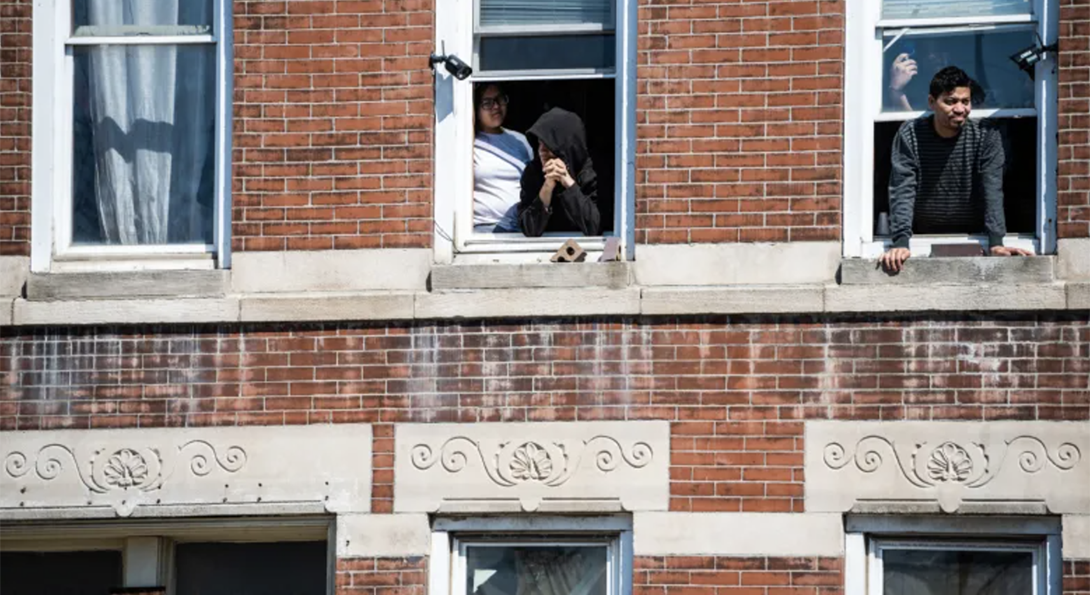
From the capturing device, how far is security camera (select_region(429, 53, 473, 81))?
12.5 metres

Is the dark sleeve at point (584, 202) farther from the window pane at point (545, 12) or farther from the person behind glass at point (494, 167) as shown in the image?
the window pane at point (545, 12)

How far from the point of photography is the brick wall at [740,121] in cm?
1220

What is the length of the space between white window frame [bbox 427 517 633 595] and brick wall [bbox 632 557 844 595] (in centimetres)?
19

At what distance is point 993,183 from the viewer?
12125mm

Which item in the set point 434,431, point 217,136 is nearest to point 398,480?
point 434,431

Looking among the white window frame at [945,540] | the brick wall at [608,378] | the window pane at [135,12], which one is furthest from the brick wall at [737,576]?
the window pane at [135,12]

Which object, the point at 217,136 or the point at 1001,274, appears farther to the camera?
the point at 217,136

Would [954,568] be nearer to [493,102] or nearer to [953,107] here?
[953,107]

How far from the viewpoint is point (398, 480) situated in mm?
12328

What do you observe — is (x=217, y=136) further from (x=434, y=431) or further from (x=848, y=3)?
(x=848, y=3)

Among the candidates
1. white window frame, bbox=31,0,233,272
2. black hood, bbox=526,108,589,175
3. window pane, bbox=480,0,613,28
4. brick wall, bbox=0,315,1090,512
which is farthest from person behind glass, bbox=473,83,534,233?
white window frame, bbox=31,0,233,272

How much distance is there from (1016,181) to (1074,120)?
1.64ft

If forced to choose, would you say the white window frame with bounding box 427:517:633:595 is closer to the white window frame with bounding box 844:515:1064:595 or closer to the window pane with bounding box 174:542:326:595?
the window pane with bounding box 174:542:326:595

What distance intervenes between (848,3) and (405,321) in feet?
9.88
